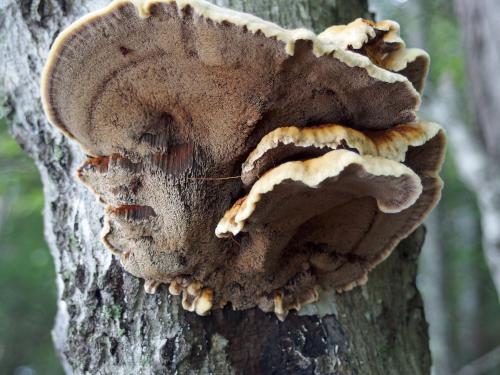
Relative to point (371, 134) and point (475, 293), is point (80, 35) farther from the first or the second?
point (475, 293)

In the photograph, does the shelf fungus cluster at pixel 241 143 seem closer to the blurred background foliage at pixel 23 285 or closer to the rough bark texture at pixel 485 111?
the rough bark texture at pixel 485 111

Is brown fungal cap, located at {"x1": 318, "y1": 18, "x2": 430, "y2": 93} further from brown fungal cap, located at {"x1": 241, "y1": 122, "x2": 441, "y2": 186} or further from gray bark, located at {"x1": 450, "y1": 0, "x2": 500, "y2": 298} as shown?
gray bark, located at {"x1": 450, "y1": 0, "x2": 500, "y2": 298}

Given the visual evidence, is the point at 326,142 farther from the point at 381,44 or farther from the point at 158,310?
the point at 158,310

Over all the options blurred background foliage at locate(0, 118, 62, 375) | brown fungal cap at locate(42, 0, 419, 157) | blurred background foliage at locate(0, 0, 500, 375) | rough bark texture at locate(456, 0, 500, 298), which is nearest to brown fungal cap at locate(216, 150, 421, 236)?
brown fungal cap at locate(42, 0, 419, 157)

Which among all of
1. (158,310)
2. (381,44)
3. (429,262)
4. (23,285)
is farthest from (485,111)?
(23,285)

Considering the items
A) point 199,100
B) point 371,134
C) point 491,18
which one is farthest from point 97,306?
point 491,18

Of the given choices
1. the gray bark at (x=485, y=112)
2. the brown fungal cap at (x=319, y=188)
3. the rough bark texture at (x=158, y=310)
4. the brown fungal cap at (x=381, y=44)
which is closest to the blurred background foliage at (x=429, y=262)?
the gray bark at (x=485, y=112)
